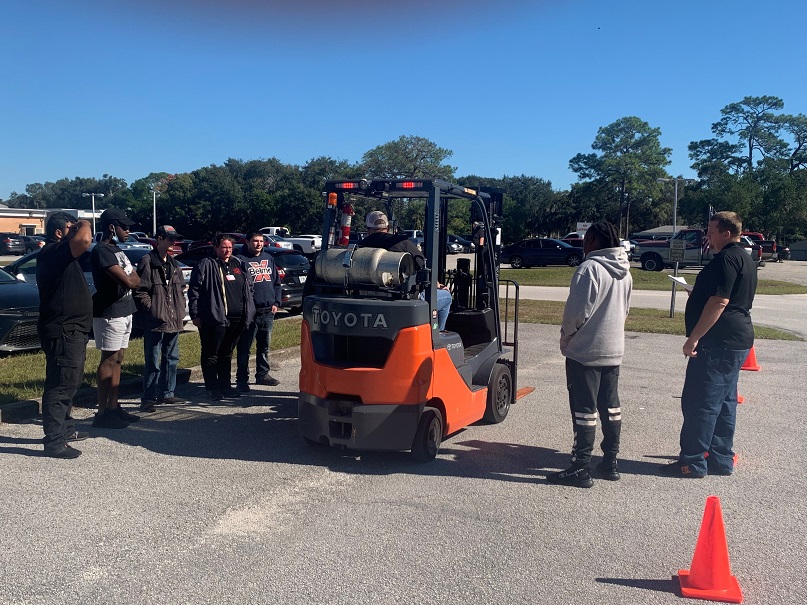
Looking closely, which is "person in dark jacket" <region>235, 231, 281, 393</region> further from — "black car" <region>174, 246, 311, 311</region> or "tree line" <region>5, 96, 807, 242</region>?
"tree line" <region>5, 96, 807, 242</region>

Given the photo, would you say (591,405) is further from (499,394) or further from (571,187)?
(571,187)

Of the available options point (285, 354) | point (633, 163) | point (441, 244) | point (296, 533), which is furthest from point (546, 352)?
point (633, 163)


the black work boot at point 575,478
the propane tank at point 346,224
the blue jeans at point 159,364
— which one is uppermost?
the propane tank at point 346,224

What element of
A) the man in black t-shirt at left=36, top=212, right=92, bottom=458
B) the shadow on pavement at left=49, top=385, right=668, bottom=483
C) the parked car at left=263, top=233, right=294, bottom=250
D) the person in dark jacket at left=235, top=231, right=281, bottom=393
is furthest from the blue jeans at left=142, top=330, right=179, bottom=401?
the parked car at left=263, top=233, right=294, bottom=250

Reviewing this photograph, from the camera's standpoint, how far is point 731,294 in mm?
5715

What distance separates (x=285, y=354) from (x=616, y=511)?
6814mm

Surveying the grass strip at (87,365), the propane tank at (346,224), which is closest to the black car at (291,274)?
the grass strip at (87,365)

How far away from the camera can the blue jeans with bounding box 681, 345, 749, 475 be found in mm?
5734

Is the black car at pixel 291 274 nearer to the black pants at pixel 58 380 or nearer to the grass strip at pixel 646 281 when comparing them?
the black pants at pixel 58 380

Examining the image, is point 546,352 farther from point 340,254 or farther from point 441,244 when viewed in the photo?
point 340,254

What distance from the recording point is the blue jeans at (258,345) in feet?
28.1

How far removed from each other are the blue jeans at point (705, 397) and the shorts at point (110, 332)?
5036mm

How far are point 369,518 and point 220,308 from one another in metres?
3.93

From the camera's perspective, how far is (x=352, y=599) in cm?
373
